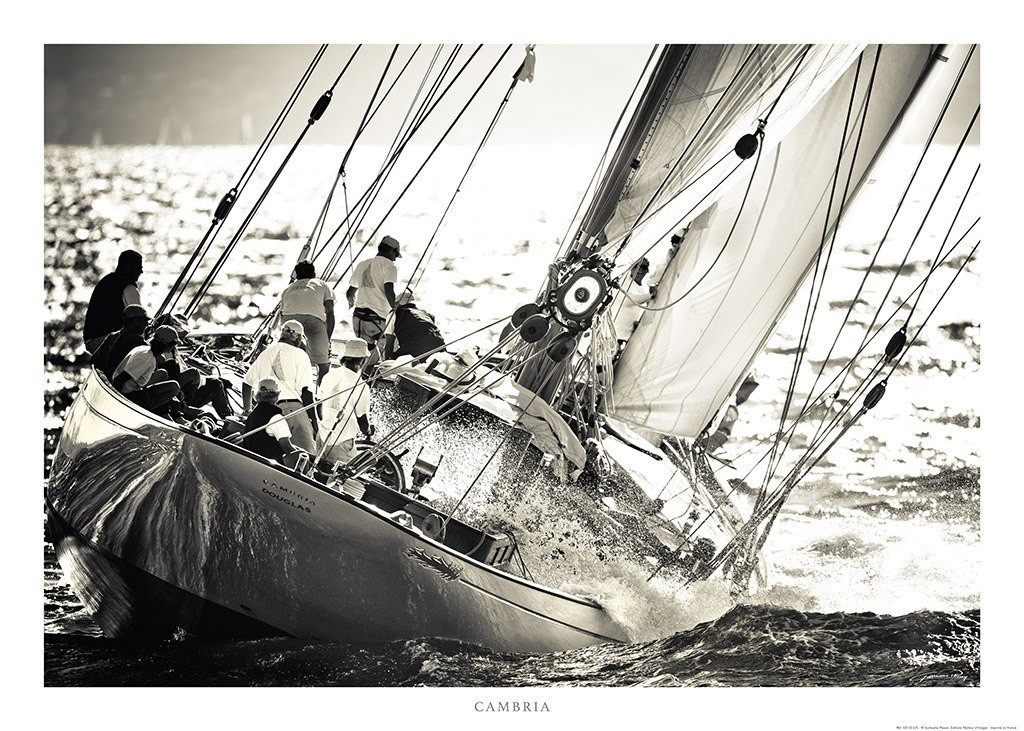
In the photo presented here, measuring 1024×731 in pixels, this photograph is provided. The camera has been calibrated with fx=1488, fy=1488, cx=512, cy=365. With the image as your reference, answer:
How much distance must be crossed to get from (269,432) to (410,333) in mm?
1116

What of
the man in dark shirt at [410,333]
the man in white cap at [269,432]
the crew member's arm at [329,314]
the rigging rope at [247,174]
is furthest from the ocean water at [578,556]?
the man in white cap at [269,432]

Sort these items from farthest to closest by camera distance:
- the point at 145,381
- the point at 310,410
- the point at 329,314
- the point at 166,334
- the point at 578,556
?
the point at 329,314, the point at 578,556, the point at 166,334, the point at 310,410, the point at 145,381

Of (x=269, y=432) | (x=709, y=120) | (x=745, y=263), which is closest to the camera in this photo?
(x=269, y=432)

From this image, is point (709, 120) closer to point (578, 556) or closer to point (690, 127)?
point (690, 127)

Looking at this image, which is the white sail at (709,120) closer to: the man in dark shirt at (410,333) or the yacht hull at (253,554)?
the man in dark shirt at (410,333)

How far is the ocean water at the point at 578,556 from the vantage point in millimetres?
6062

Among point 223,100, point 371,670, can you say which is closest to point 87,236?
point 223,100

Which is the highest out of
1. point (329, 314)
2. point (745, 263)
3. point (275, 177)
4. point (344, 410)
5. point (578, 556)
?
point (275, 177)

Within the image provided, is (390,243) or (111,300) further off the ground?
(390,243)

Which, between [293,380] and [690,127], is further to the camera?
[690,127]

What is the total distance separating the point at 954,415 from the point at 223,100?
141 inches

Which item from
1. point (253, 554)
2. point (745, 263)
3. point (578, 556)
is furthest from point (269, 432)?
point (745, 263)

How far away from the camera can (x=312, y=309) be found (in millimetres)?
6734

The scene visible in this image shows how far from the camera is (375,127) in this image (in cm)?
693
